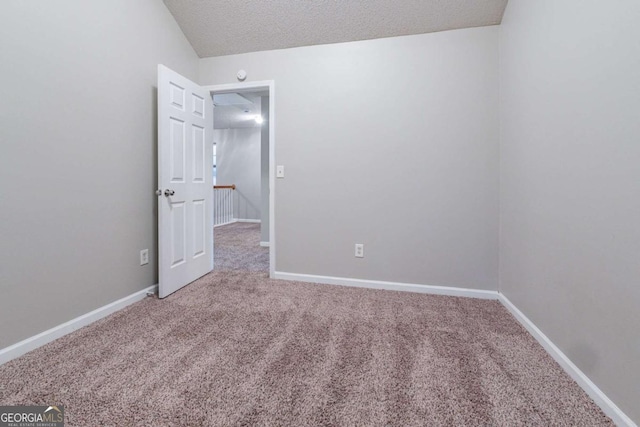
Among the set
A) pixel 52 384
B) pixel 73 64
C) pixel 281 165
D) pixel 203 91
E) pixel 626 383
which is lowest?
pixel 52 384

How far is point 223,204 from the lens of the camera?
23.5 ft

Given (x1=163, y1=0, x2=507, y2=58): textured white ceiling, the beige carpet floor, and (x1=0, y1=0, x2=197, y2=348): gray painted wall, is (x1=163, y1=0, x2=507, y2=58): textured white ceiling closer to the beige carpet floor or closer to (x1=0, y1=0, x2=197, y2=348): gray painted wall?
(x1=0, y1=0, x2=197, y2=348): gray painted wall

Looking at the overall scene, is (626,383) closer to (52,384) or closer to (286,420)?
(286,420)

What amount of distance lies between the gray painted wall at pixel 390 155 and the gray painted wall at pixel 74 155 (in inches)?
38.7

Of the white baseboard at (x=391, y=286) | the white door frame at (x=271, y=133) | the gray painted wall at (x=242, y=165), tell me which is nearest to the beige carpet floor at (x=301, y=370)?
the white baseboard at (x=391, y=286)

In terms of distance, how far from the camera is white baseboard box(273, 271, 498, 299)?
2303mm

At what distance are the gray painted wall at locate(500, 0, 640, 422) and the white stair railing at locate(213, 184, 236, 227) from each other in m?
6.20

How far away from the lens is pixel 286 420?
1.05 m

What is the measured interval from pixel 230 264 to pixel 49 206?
1.90m

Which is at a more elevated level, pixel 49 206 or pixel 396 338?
pixel 49 206

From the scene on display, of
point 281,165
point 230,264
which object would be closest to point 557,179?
point 281,165

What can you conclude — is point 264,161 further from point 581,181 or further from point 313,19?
point 581,181

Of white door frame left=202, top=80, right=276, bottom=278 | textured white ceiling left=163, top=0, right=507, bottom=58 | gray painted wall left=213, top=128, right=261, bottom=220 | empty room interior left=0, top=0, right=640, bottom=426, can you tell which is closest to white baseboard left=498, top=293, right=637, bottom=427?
empty room interior left=0, top=0, right=640, bottom=426

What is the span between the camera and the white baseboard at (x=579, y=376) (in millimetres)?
1036
